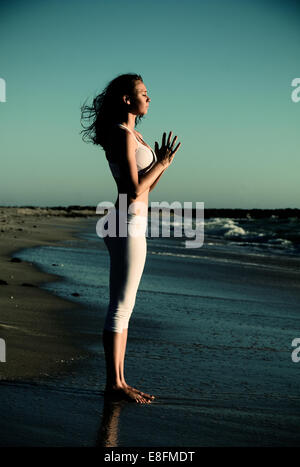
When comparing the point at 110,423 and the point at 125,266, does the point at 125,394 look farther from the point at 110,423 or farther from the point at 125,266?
the point at 125,266

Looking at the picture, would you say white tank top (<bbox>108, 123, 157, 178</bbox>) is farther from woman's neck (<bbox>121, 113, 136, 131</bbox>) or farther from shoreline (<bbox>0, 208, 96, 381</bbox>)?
shoreline (<bbox>0, 208, 96, 381</bbox>)

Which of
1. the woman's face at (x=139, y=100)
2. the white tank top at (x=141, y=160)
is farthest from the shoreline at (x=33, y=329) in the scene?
the woman's face at (x=139, y=100)

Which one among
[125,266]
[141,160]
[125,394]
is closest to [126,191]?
[141,160]

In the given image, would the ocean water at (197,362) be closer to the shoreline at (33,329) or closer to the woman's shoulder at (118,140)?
the shoreline at (33,329)

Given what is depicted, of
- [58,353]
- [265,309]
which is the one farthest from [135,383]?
[265,309]

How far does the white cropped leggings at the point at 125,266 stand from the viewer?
10.4 ft

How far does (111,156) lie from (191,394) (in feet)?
4.75

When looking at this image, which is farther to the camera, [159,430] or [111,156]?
[111,156]

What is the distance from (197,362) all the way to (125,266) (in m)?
1.12

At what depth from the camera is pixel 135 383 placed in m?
3.43

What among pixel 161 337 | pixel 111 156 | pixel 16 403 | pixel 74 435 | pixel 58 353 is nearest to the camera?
pixel 74 435
